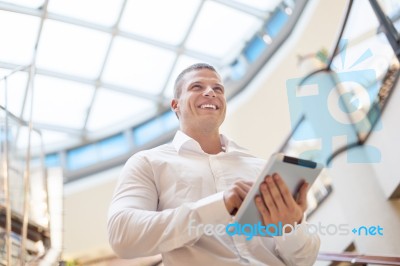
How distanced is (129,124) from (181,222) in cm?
1078

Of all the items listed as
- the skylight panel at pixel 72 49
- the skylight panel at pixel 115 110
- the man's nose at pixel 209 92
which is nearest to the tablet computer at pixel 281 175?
the man's nose at pixel 209 92

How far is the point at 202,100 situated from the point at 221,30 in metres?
8.73

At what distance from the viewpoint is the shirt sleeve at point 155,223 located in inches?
56.8

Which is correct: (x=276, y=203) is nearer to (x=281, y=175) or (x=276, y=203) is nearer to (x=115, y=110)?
(x=281, y=175)

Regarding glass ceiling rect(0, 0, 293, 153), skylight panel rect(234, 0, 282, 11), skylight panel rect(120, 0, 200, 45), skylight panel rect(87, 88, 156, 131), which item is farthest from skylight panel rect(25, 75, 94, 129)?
skylight panel rect(234, 0, 282, 11)

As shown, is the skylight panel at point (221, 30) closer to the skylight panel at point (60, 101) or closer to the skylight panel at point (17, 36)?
the skylight panel at point (60, 101)

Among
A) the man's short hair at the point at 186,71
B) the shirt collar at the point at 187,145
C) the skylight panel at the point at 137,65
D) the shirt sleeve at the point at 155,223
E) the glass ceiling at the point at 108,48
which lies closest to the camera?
the shirt sleeve at the point at 155,223

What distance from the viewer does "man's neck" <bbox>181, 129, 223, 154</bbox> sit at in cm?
191

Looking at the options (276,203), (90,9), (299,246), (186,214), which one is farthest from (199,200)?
(90,9)

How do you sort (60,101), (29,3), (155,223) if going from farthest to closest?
(60,101)
(29,3)
(155,223)

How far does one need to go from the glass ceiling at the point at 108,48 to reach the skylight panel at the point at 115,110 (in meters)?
0.02

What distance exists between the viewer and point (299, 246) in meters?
1.58

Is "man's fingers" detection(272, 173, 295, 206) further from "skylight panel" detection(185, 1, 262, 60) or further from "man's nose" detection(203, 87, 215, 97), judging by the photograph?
"skylight panel" detection(185, 1, 262, 60)

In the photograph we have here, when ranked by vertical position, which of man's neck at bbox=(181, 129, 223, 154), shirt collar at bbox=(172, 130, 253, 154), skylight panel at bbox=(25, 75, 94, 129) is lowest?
shirt collar at bbox=(172, 130, 253, 154)
